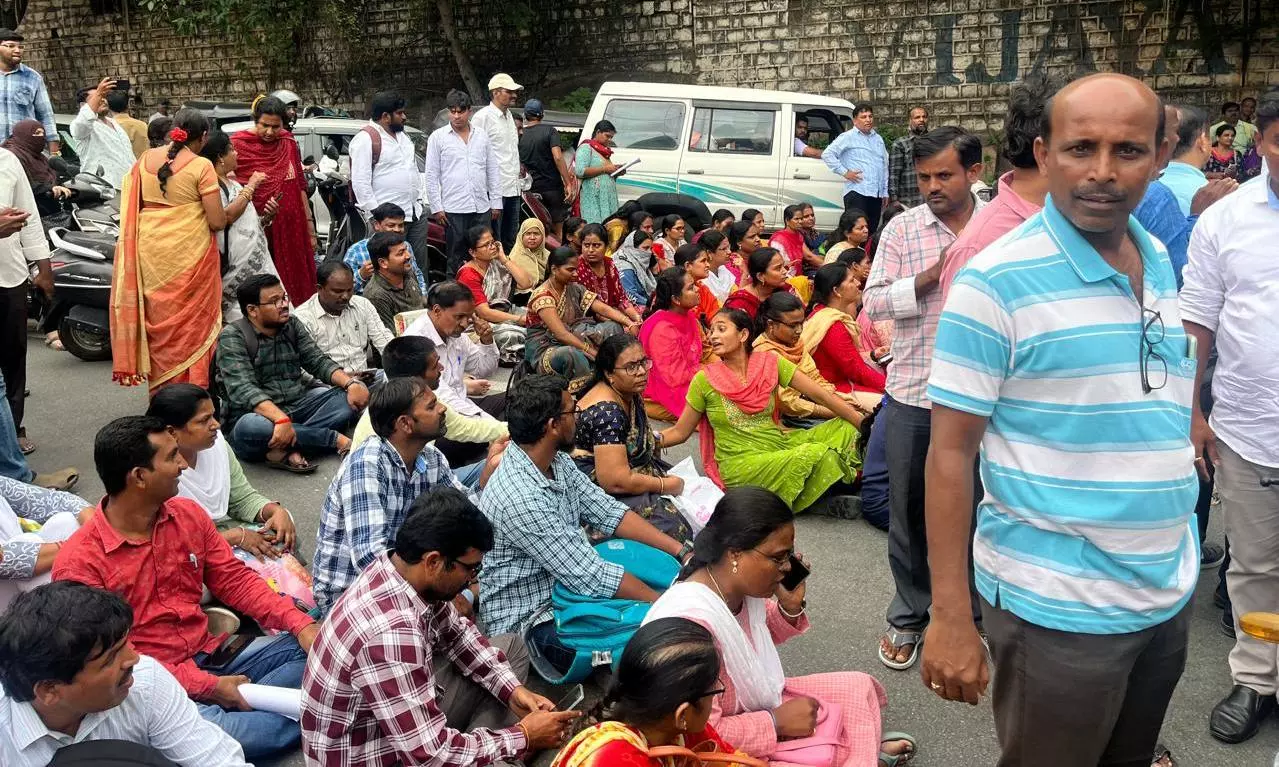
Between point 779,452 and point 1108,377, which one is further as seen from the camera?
point 779,452

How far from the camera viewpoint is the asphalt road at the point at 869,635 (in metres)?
3.40

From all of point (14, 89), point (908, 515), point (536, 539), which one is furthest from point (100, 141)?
point (908, 515)

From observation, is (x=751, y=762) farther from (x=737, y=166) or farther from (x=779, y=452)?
(x=737, y=166)

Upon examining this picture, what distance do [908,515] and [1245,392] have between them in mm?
1075

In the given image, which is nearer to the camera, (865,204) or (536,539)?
(536,539)

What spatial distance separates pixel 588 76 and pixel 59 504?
15184 mm

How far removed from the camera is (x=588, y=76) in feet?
60.5

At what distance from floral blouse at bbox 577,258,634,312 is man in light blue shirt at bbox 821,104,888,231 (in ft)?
12.4

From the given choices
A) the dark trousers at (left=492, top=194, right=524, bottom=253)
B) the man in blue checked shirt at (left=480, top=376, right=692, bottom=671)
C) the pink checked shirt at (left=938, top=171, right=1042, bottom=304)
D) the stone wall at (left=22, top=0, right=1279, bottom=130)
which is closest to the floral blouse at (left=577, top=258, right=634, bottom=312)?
the dark trousers at (left=492, top=194, right=524, bottom=253)

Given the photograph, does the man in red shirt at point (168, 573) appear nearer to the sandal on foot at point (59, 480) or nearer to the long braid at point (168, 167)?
the sandal on foot at point (59, 480)

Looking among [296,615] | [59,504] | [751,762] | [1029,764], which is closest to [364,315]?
[59,504]

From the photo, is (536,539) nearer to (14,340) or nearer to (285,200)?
(14,340)

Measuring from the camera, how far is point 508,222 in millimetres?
10242

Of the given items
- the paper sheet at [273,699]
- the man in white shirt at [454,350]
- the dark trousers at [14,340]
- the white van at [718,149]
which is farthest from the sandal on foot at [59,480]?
the white van at [718,149]
